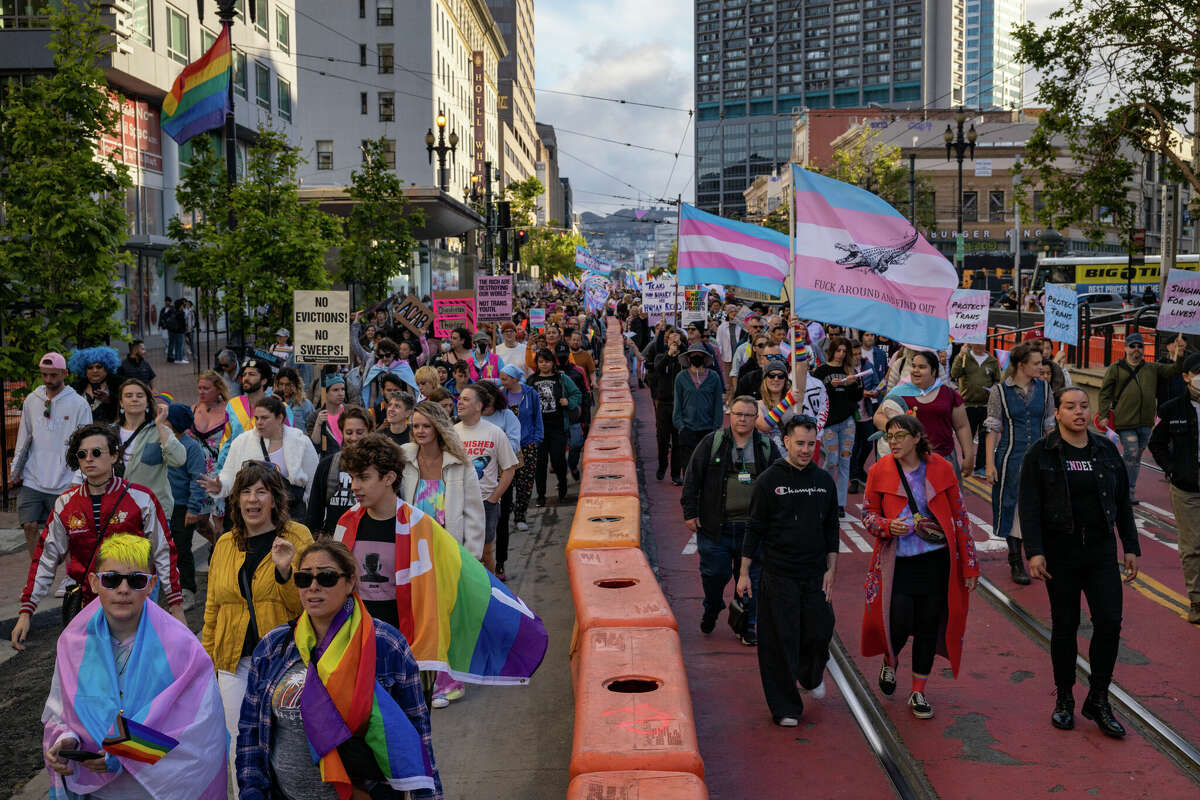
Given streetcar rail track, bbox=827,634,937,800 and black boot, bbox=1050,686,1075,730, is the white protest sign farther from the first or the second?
black boot, bbox=1050,686,1075,730

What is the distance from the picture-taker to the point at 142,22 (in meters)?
33.2

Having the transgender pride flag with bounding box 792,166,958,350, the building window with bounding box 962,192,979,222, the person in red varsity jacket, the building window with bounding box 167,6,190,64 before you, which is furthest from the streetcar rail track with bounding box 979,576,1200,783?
the building window with bounding box 962,192,979,222

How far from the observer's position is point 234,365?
46.6 ft

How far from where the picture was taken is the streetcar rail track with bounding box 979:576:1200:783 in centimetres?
607

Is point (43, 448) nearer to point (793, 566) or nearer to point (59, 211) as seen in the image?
point (59, 211)

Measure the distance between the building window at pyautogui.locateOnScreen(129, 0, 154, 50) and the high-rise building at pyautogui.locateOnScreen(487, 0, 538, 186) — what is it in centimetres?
8082

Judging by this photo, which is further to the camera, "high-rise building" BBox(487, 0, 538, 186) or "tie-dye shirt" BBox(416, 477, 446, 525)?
"high-rise building" BBox(487, 0, 538, 186)

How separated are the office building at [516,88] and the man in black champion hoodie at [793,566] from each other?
109873 mm

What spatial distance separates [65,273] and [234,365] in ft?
6.94

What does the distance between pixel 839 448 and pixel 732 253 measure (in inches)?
132

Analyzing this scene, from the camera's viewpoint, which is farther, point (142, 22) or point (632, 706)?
point (142, 22)

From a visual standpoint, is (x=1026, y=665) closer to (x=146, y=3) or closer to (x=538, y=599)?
(x=538, y=599)

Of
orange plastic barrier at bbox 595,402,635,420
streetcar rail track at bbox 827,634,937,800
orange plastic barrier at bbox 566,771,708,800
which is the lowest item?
streetcar rail track at bbox 827,634,937,800

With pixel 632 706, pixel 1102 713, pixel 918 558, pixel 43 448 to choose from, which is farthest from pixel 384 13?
pixel 632 706
